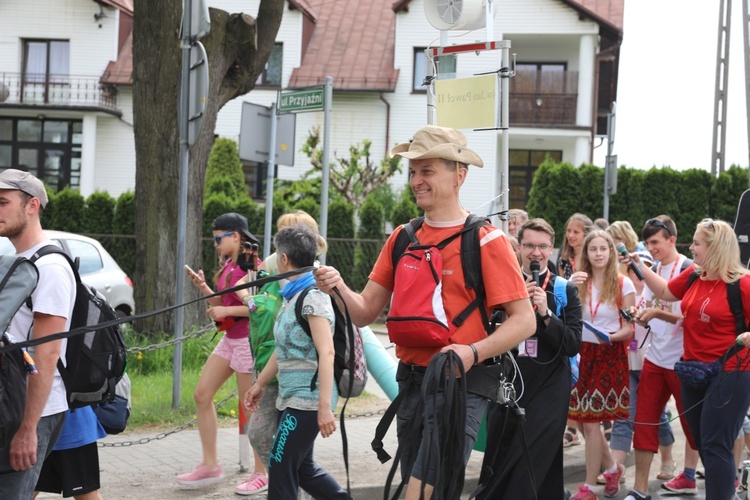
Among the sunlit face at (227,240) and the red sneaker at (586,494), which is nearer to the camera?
the red sneaker at (586,494)

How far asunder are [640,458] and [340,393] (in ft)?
8.85

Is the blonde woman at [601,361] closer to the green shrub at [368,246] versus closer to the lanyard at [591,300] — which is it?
the lanyard at [591,300]

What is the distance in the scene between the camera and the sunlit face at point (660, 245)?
7.90 meters

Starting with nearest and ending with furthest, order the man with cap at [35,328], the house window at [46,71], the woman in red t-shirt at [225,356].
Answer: the man with cap at [35,328], the woman in red t-shirt at [225,356], the house window at [46,71]

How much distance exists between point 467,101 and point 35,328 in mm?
3682

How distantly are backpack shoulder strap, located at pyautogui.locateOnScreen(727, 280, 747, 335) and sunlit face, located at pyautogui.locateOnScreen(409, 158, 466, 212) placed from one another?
10.1 ft

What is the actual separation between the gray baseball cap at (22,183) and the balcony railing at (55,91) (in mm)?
30254

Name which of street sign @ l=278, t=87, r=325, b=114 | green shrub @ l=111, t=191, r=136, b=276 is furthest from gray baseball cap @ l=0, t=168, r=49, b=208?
green shrub @ l=111, t=191, r=136, b=276

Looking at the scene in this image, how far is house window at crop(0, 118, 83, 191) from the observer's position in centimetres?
3497

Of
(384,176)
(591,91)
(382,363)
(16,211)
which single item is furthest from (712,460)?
(591,91)

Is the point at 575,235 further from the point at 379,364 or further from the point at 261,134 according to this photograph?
the point at 261,134

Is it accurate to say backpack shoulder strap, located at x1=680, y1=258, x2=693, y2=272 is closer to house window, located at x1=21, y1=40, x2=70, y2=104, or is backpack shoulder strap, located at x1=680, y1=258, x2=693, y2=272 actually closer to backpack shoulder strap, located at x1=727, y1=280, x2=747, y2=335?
backpack shoulder strap, located at x1=727, y1=280, x2=747, y2=335

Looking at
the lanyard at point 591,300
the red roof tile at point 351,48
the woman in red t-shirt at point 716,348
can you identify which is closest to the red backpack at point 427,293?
the woman in red t-shirt at point 716,348

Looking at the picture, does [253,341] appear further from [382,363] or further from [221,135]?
[221,135]
